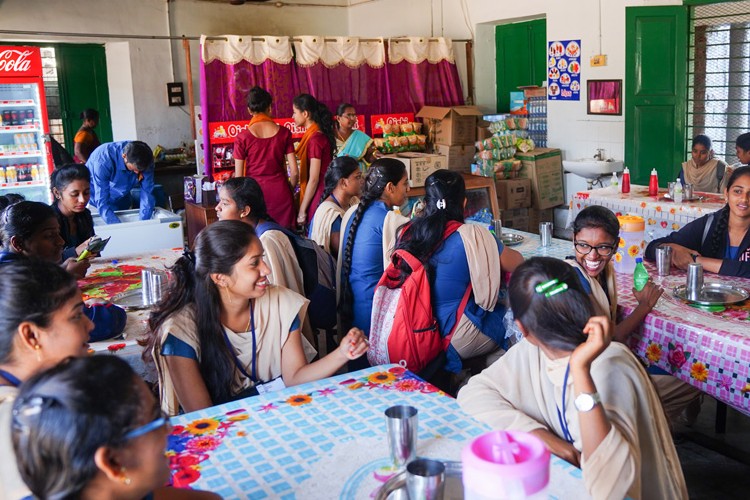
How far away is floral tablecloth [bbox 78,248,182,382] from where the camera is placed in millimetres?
2775

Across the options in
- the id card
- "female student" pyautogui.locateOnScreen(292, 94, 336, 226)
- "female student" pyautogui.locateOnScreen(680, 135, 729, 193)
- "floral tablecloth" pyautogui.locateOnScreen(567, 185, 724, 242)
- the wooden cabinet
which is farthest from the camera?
the wooden cabinet

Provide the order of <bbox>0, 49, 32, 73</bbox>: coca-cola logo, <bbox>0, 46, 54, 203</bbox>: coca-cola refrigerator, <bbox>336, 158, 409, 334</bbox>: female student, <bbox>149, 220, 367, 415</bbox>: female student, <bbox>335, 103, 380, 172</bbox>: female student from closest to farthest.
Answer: <bbox>149, 220, 367, 415</bbox>: female student → <bbox>336, 158, 409, 334</bbox>: female student → <bbox>335, 103, 380, 172</bbox>: female student → <bbox>0, 49, 32, 73</bbox>: coca-cola logo → <bbox>0, 46, 54, 203</bbox>: coca-cola refrigerator

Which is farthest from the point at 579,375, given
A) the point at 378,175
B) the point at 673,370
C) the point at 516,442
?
the point at 378,175

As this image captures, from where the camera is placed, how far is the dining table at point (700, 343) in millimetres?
2578

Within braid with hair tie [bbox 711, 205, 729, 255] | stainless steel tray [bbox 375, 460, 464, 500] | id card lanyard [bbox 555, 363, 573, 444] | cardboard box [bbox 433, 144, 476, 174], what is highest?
cardboard box [bbox 433, 144, 476, 174]

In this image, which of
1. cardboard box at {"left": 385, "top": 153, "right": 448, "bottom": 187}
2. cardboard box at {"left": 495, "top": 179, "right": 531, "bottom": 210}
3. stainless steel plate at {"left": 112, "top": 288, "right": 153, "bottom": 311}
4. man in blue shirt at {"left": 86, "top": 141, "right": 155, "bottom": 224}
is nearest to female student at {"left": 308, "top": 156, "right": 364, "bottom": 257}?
stainless steel plate at {"left": 112, "top": 288, "right": 153, "bottom": 311}

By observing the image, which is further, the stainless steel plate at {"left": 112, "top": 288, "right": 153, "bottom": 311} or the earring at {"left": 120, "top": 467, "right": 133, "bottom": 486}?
the stainless steel plate at {"left": 112, "top": 288, "right": 153, "bottom": 311}

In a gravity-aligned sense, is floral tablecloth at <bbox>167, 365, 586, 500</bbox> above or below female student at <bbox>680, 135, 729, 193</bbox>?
below

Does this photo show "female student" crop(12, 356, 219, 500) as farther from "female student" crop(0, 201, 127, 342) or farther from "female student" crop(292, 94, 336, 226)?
"female student" crop(292, 94, 336, 226)

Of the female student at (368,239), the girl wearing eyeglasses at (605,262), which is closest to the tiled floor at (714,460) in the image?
the girl wearing eyeglasses at (605,262)

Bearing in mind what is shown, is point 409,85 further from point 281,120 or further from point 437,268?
point 437,268

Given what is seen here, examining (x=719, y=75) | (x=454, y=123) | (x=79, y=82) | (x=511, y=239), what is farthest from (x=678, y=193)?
(x=79, y=82)

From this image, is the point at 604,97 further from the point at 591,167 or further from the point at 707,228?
the point at 707,228

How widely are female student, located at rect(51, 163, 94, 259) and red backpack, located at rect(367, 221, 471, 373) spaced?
6.01 feet
